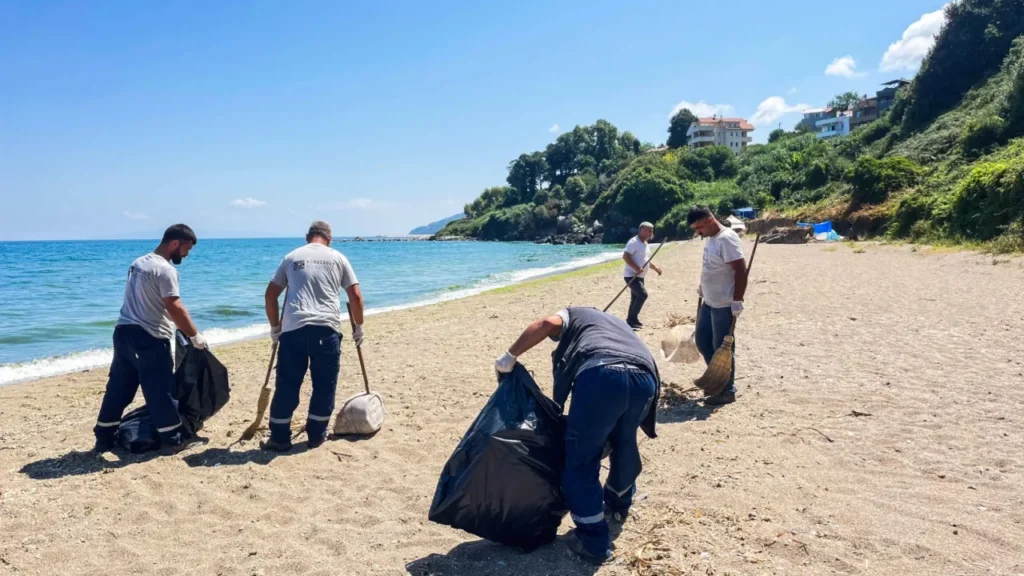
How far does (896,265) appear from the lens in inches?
696

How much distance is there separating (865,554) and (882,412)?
2679mm

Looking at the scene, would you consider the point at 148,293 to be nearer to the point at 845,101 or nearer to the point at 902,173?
the point at 902,173

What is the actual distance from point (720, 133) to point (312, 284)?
10314 centimetres

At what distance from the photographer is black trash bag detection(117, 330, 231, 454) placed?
5277 mm

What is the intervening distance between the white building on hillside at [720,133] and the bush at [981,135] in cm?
6383

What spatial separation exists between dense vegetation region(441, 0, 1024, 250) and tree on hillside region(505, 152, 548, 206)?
14.3 meters

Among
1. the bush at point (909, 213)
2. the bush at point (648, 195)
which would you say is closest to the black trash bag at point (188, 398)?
the bush at point (909, 213)

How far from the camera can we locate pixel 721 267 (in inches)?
235

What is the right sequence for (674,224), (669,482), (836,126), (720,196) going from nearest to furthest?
(669,482), (720,196), (674,224), (836,126)

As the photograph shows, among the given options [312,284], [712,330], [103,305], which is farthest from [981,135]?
[103,305]

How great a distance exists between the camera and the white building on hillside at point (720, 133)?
96375mm

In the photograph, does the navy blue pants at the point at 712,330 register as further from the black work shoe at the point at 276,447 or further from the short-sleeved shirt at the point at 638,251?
the black work shoe at the point at 276,447

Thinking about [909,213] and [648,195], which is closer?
[909,213]

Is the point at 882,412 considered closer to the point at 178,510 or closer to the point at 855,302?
the point at 178,510
